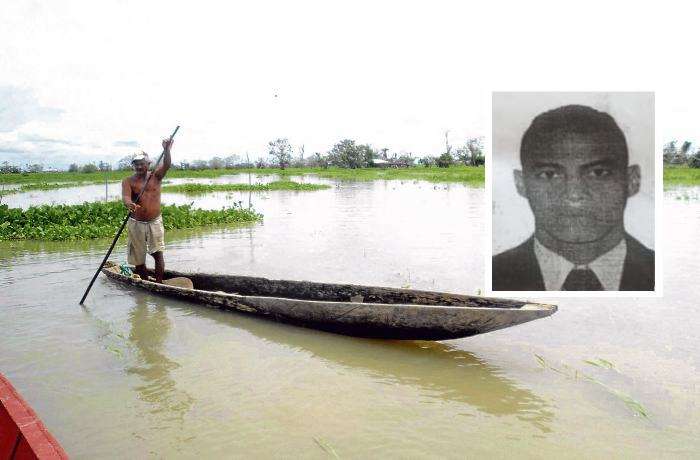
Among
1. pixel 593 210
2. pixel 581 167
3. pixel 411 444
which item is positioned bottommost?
pixel 411 444

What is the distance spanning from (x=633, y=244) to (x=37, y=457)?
115 inches

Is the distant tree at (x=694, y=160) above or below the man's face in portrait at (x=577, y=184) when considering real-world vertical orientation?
above

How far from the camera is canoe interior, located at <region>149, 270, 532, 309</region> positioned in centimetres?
426

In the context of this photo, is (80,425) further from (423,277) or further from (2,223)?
(2,223)

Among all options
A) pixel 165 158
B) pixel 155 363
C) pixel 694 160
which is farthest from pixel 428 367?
pixel 694 160

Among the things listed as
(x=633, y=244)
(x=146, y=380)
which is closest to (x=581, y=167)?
(x=633, y=244)

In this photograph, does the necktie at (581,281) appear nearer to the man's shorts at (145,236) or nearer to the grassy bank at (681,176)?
the man's shorts at (145,236)

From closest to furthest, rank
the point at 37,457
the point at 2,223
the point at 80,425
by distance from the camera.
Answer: the point at 37,457, the point at 80,425, the point at 2,223

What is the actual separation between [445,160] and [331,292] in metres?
44.3

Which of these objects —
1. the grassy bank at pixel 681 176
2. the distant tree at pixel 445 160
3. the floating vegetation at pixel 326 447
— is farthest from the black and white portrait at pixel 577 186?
the distant tree at pixel 445 160

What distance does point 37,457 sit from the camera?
199cm

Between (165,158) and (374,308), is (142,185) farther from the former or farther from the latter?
(374,308)

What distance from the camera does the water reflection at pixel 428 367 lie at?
3.41 meters

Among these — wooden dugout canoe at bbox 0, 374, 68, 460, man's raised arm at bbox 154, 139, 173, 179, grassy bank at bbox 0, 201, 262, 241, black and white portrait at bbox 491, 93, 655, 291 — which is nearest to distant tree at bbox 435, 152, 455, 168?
grassy bank at bbox 0, 201, 262, 241
